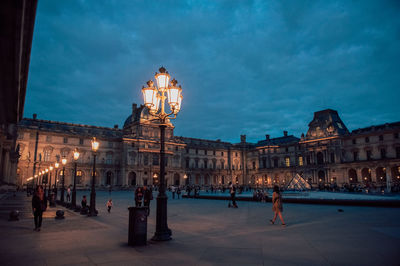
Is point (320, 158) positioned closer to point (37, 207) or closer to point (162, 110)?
point (162, 110)

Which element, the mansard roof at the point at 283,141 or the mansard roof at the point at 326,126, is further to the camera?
the mansard roof at the point at 283,141

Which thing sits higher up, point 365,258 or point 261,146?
point 261,146

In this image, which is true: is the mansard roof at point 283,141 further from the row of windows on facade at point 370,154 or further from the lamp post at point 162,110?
the lamp post at point 162,110

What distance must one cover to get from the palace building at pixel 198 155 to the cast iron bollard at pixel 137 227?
171 feet

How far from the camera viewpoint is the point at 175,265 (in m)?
5.80

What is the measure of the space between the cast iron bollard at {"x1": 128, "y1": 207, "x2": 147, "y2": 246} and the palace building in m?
52.2

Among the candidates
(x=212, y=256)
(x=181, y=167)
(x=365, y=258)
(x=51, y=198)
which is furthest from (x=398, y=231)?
(x=181, y=167)

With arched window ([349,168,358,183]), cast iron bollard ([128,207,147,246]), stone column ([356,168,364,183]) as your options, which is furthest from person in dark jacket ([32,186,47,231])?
arched window ([349,168,358,183])

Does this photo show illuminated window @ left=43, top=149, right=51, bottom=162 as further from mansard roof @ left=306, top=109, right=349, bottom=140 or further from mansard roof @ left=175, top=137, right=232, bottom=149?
mansard roof @ left=306, top=109, right=349, bottom=140

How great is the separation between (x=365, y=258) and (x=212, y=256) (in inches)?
134

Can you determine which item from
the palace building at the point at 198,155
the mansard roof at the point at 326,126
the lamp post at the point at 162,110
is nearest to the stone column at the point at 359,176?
the palace building at the point at 198,155

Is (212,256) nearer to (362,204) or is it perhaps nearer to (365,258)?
(365,258)

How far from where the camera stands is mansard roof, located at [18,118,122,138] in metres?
60.5

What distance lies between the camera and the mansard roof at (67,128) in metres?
60.5
